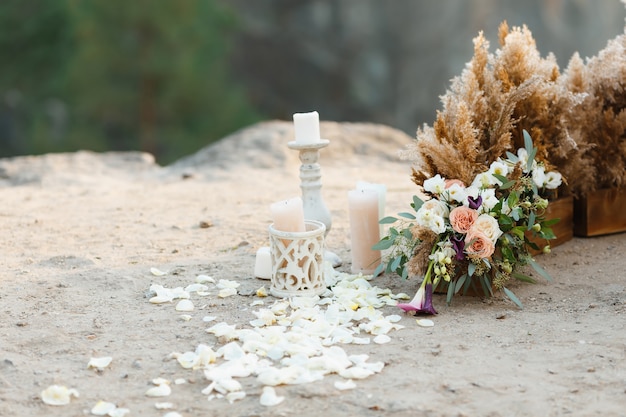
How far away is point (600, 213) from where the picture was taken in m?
3.46

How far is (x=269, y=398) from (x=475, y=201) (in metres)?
1.10

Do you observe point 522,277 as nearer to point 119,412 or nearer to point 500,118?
point 500,118

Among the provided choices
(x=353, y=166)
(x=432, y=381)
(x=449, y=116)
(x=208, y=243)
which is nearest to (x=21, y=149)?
(x=353, y=166)

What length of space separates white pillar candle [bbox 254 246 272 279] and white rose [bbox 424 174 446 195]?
65cm

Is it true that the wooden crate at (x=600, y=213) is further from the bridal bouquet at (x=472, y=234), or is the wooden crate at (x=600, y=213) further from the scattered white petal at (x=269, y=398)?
the scattered white petal at (x=269, y=398)

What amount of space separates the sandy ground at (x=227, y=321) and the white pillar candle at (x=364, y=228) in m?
0.18

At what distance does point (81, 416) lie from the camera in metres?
1.93

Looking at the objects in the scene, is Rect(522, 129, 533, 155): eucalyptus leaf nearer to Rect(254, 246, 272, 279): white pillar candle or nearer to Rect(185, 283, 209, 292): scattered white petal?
Rect(254, 246, 272, 279): white pillar candle

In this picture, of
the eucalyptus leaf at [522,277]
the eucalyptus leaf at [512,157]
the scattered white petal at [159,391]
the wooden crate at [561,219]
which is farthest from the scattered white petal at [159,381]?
the wooden crate at [561,219]

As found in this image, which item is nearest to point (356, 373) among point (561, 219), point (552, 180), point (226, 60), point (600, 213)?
point (552, 180)

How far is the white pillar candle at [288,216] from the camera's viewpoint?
2785mm

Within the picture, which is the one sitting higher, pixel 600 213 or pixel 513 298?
pixel 600 213

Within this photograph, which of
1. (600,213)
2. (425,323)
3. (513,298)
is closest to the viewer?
(425,323)

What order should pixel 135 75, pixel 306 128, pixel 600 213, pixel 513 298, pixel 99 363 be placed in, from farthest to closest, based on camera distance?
1. pixel 135 75
2. pixel 600 213
3. pixel 306 128
4. pixel 513 298
5. pixel 99 363
